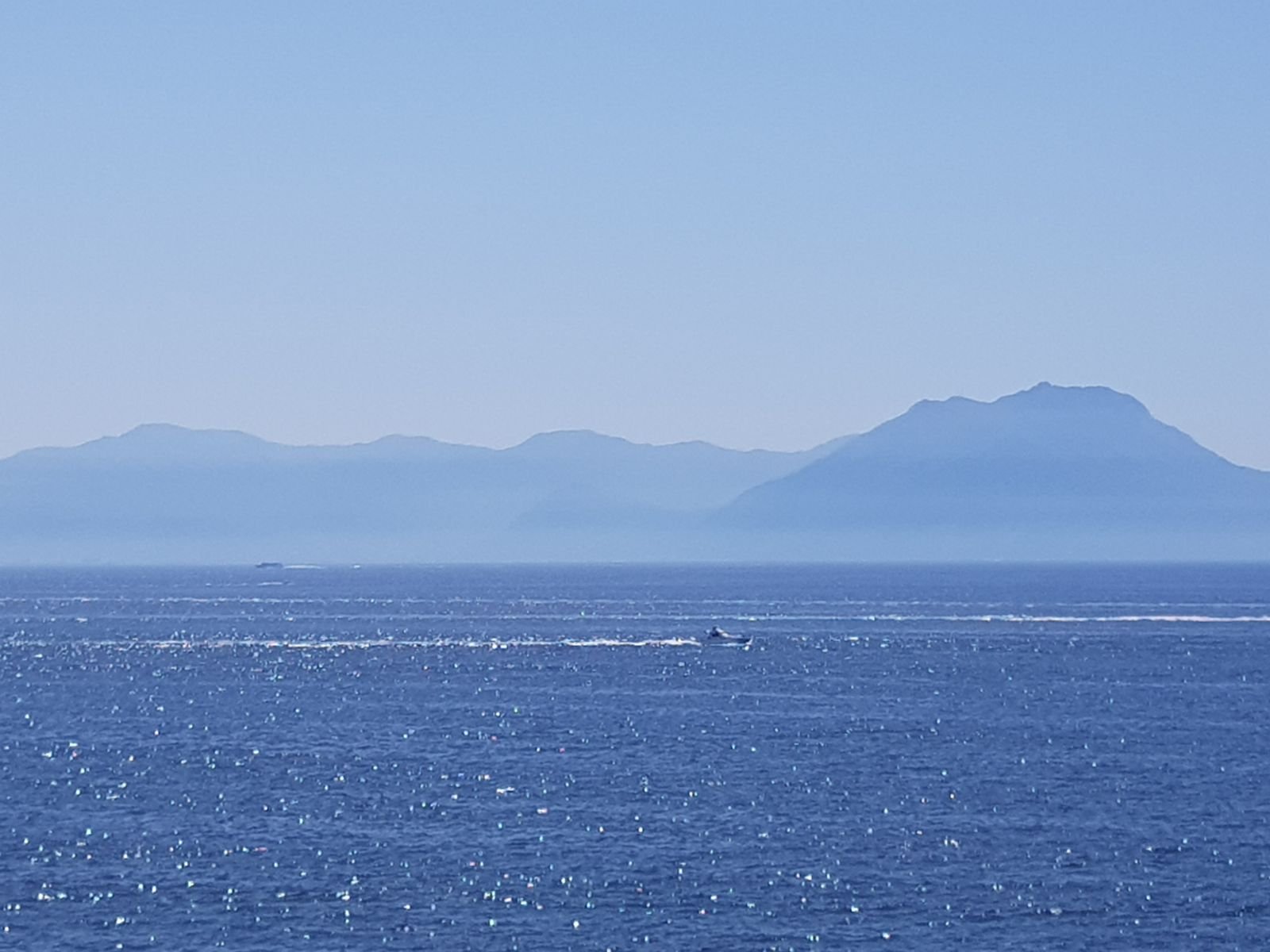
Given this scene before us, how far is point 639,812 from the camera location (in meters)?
76.3

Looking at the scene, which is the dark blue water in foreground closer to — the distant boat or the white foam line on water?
the white foam line on water

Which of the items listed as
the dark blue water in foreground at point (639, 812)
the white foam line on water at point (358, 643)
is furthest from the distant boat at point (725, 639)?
the dark blue water in foreground at point (639, 812)

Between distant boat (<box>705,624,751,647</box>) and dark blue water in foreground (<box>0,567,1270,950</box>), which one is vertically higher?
distant boat (<box>705,624,751,647</box>)

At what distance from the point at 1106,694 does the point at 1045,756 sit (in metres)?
35.2

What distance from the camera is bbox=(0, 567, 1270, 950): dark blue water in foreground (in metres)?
57.4

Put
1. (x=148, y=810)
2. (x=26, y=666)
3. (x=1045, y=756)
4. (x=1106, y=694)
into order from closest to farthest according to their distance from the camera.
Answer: (x=148, y=810), (x=1045, y=756), (x=1106, y=694), (x=26, y=666)

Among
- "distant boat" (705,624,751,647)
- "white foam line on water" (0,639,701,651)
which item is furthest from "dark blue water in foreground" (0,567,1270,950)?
"distant boat" (705,624,751,647)

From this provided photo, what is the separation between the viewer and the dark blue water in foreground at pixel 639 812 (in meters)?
57.4

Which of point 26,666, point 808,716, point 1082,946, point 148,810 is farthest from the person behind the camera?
point 26,666

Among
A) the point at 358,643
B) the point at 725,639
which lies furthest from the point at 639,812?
the point at 358,643

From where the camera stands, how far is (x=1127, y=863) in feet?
215

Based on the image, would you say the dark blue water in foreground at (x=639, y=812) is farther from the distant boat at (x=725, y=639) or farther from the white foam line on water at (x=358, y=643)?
the distant boat at (x=725, y=639)

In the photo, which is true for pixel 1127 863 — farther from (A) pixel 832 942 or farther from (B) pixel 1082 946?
(A) pixel 832 942

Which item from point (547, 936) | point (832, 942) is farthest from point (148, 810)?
point (832, 942)
